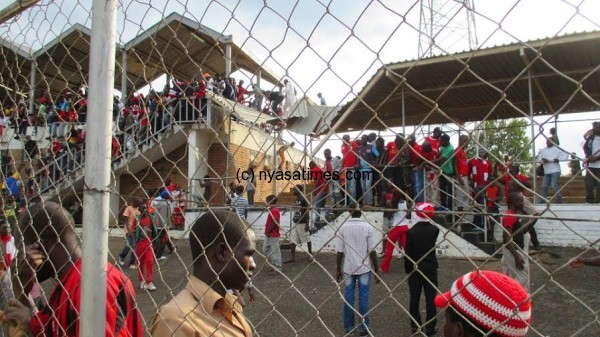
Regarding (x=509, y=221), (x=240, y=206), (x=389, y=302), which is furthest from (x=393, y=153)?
(x=389, y=302)

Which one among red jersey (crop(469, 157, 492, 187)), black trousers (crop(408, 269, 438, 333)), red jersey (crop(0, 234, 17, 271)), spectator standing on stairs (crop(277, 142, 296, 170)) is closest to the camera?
spectator standing on stairs (crop(277, 142, 296, 170))

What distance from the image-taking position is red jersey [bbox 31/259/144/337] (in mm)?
1669

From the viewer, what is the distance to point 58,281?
1888 millimetres

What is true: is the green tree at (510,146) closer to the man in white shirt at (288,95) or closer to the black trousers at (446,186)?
the black trousers at (446,186)

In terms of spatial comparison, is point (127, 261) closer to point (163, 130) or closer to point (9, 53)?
point (9, 53)

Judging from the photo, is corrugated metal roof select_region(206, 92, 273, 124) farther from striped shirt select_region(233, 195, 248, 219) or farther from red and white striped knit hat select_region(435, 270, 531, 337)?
red and white striped knit hat select_region(435, 270, 531, 337)

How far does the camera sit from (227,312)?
5.19ft

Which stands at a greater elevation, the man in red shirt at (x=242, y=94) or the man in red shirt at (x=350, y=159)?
the man in red shirt at (x=242, y=94)

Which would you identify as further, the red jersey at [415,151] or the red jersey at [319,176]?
the red jersey at [319,176]

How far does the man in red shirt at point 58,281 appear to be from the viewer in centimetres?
171

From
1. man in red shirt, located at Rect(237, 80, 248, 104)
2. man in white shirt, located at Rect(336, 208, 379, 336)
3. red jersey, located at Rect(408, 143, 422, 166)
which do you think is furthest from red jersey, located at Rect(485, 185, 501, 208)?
man in white shirt, located at Rect(336, 208, 379, 336)

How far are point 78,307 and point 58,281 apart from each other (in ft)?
1.00

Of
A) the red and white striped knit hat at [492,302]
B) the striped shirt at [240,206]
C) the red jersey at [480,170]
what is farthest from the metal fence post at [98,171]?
the red jersey at [480,170]

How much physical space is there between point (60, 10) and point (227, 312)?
1.50 meters
